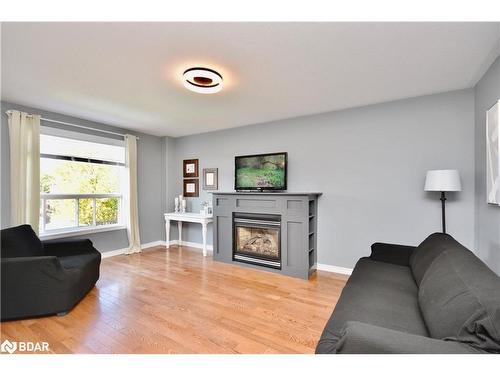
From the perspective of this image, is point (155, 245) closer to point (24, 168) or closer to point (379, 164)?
point (24, 168)

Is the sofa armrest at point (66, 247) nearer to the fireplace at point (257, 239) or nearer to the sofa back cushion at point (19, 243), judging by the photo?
the sofa back cushion at point (19, 243)

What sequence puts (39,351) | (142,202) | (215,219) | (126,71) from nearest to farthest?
1. (39,351)
2. (126,71)
3. (215,219)
4. (142,202)

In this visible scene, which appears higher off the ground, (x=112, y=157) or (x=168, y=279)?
(x=112, y=157)

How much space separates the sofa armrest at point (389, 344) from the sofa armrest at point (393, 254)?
5.28ft

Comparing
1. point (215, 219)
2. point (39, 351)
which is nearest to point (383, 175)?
point (215, 219)

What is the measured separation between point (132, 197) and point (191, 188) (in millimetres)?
1148

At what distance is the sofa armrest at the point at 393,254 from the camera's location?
2.36 m

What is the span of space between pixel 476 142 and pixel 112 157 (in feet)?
17.4

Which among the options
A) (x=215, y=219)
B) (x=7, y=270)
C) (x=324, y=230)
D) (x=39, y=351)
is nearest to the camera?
(x=39, y=351)

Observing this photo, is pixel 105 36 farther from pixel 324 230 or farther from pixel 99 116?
pixel 324 230

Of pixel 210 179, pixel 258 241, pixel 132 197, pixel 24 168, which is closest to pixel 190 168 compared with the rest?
pixel 210 179

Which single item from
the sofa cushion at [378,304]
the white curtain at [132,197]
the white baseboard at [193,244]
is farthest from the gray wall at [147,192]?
the sofa cushion at [378,304]

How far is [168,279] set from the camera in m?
3.11

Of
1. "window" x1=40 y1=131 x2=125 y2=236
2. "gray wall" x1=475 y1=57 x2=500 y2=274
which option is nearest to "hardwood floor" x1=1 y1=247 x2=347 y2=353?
"window" x1=40 y1=131 x2=125 y2=236
